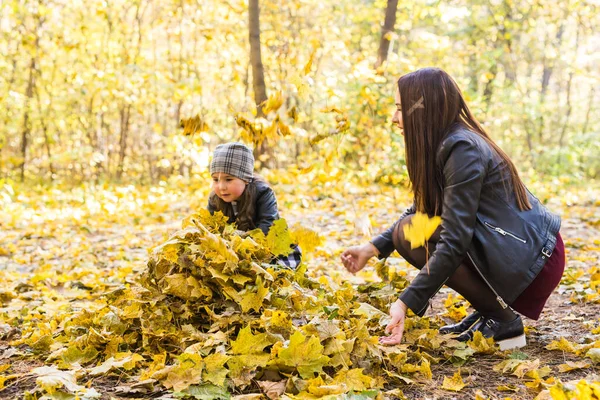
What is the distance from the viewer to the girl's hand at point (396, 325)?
197 centimetres

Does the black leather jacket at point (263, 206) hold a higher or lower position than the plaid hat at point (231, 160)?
lower

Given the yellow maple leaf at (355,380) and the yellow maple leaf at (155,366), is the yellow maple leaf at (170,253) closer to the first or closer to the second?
the yellow maple leaf at (155,366)

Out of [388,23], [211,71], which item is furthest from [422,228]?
[211,71]

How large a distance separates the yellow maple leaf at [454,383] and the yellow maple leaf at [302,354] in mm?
404

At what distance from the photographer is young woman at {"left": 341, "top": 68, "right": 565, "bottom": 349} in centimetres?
199

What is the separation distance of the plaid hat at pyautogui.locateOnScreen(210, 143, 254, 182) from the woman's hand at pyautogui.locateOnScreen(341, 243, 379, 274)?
0.82m

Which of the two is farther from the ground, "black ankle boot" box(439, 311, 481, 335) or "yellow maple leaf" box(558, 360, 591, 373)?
"yellow maple leaf" box(558, 360, 591, 373)

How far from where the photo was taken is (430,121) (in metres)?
2.13

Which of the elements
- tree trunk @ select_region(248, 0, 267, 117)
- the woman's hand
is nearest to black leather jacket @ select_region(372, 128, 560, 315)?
the woman's hand

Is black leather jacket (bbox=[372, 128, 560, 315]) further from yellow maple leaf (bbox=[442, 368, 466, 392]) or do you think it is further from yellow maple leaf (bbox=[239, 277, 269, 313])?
yellow maple leaf (bbox=[239, 277, 269, 313])

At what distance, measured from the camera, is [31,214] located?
241 inches

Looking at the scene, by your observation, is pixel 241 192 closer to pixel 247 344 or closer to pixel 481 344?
pixel 247 344

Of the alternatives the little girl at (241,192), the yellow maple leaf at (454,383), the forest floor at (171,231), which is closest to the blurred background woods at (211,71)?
the forest floor at (171,231)

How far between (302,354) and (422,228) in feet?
2.31
